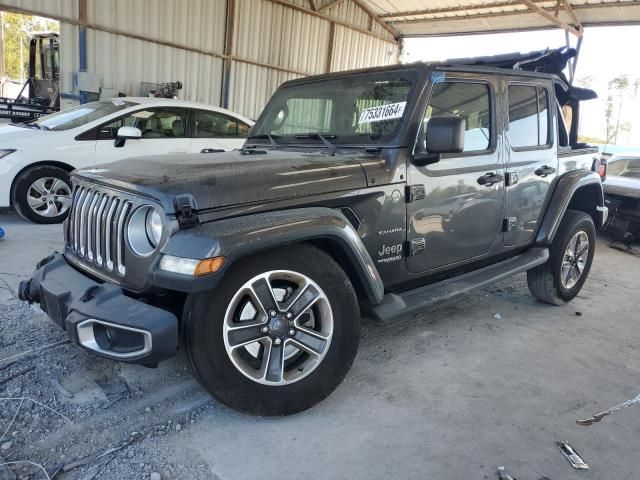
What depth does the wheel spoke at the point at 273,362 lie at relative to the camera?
2.54 metres

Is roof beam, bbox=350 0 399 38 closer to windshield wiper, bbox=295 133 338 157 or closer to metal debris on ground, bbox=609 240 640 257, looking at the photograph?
metal debris on ground, bbox=609 240 640 257

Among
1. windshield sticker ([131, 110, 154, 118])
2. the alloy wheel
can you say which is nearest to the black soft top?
windshield sticker ([131, 110, 154, 118])

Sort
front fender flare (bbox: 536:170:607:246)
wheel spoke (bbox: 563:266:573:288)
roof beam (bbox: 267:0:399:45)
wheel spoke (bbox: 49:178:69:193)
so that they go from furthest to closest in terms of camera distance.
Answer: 1. roof beam (bbox: 267:0:399:45)
2. wheel spoke (bbox: 49:178:69:193)
3. wheel spoke (bbox: 563:266:573:288)
4. front fender flare (bbox: 536:170:607:246)

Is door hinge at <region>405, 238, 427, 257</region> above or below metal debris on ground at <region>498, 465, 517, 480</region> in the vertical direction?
above

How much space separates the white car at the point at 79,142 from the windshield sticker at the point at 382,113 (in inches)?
132

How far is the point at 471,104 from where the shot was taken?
356cm

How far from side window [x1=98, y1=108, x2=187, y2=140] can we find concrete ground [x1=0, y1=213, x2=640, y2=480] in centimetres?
348

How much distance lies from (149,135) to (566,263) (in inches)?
220

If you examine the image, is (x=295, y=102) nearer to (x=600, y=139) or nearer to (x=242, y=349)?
(x=242, y=349)

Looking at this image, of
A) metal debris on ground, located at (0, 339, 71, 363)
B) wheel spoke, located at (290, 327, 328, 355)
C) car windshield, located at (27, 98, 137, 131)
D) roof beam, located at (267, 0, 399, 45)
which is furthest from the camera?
roof beam, located at (267, 0, 399, 45)

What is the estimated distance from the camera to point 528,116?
406 centimetres

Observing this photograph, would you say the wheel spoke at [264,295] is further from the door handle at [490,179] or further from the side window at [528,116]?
the side window at [528,116]

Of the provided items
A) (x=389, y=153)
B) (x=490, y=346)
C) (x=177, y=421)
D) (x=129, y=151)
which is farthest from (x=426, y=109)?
(x=129, y=151)

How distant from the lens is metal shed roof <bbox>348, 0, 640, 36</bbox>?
40.5 ft
